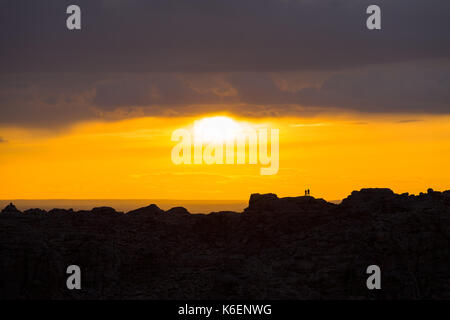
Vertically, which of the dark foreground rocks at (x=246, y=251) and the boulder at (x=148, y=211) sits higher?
the boulder at (x=148, y=211)

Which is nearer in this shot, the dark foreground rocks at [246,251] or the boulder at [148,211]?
A: the dark foreground rocks at [246,251]

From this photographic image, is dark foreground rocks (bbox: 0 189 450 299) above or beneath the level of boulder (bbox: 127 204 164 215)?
beneath

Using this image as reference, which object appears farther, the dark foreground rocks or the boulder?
the boulder

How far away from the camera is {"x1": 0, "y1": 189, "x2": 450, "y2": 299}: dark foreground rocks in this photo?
105625 millimetres

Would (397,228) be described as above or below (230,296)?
above

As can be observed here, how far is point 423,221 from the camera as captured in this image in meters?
116

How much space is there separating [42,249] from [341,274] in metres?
36.3

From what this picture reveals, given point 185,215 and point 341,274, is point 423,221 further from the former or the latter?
point 185,215

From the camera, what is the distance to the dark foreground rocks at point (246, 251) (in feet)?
347

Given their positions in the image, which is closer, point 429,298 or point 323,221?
point 429,298

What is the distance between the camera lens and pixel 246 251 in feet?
385

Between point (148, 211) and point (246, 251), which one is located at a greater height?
point (148, 211)

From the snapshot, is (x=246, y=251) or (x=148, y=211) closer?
(x=246, y=251)

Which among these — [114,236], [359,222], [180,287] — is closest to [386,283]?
[359,222]
